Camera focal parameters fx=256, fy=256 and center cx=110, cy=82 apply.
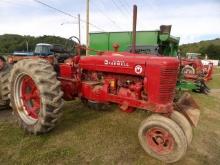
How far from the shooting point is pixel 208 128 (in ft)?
17.6

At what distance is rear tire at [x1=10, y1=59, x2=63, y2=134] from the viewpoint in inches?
161

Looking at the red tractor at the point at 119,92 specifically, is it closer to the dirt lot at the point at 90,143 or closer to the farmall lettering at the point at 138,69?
the farmall lettering at the point at 138,69

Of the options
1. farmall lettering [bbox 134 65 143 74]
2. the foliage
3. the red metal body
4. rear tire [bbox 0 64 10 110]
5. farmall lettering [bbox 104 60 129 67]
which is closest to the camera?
the red metal body

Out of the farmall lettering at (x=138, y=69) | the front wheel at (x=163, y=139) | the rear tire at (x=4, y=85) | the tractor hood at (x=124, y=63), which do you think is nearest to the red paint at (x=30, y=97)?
the rear tire at (x=4, y=85)

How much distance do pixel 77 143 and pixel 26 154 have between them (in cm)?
82

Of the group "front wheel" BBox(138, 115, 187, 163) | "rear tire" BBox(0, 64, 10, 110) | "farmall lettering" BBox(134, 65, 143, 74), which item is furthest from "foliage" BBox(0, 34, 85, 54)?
"front wheel" BBox(138, 115, 187, 163)

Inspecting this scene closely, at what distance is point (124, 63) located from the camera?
4219 mm

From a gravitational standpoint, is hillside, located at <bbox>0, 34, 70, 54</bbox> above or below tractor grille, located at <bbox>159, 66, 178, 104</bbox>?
above

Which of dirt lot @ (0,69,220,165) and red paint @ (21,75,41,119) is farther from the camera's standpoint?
red paint @ (21,75,41,119)

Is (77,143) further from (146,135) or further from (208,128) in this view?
(208,128)

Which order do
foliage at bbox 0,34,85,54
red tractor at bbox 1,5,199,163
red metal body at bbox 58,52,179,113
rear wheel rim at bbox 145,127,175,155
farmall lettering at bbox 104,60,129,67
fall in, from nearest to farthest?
rear wheel rim at bbox 145,127,175,155 → red tractor at bbox 1,5,199,163 → red metal body at bbox 58,52,179,113 → farmall lettering at bbox 104,60,129,67 → foliage at bbox 0,34,85,54

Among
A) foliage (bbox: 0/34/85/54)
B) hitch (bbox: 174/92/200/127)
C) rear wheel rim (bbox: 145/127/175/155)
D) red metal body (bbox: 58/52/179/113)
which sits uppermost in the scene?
foliage (bbox: 0/34/85/54)

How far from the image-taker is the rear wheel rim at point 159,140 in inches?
143

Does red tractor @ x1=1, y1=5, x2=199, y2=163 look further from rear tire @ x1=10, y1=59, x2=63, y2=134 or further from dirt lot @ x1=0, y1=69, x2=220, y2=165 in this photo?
dirt lot @ x1=0, y1=69, x2=220, y2=165
